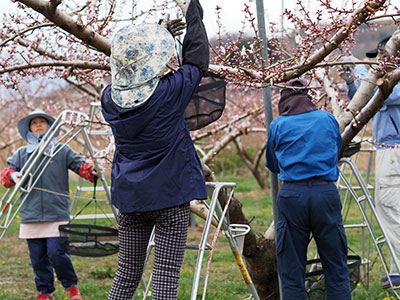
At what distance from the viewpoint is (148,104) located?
106 inches

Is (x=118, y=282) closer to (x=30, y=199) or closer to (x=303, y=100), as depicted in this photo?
(x=303, y=100)

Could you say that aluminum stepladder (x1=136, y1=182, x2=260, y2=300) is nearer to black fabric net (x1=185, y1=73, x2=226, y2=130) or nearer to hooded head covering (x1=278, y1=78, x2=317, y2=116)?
black fabric net (x1=185, y1=73, x2=226, y2=130)

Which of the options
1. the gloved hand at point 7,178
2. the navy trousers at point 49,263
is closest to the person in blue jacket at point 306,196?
the navy trousers at point 49,263

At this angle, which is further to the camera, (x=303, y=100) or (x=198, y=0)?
(x=303, y=100)

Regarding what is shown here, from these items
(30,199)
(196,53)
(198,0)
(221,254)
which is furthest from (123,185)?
(221,254)

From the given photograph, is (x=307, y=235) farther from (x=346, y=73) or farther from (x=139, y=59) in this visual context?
(x=139, y=59)

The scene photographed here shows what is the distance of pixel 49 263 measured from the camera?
17.0ft

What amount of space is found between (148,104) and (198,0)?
0.64 metres

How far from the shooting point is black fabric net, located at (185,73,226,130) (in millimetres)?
3174

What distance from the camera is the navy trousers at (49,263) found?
4.97 m

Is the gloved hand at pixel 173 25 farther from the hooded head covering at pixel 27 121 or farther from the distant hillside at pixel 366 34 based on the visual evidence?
the hooded head covering at pixel 27 121

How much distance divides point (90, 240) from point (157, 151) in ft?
6.19

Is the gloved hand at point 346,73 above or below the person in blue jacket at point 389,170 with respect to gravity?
above

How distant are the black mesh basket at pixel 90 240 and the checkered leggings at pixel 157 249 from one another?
142cm
